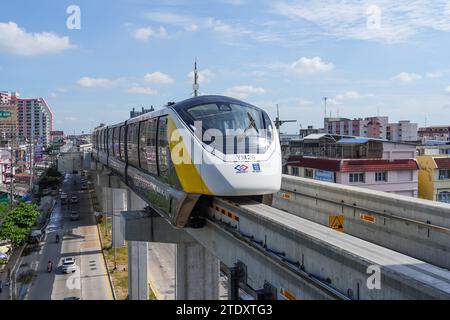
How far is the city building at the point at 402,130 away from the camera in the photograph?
287 feet

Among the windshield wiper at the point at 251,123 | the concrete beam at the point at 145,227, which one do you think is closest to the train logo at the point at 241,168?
the windshield wiper at the point at 251,123

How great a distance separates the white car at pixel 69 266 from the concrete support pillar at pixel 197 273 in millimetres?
15437

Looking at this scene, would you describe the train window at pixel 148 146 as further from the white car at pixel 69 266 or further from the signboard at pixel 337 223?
the white car at pixel 69 266

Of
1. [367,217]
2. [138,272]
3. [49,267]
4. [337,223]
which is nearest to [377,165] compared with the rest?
[138,272]

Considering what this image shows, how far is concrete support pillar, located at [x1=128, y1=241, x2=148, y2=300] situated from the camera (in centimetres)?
2752

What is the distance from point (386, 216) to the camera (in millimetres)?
10625

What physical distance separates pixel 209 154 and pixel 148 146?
461 centimetres

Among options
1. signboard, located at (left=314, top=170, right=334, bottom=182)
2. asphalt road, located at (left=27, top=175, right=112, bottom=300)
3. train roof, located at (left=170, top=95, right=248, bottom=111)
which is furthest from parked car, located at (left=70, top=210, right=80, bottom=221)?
train roof, located at (left=170, top=95, right=248, bottom=111)

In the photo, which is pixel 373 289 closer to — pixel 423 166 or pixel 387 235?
pixel 387 235

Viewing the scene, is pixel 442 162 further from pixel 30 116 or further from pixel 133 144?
A: pixel 30 116

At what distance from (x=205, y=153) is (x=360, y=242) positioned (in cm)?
416

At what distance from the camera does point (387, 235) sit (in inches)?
418
